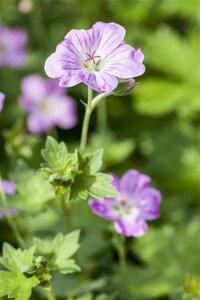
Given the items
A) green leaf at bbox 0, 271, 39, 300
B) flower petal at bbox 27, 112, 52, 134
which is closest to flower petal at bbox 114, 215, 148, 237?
green leaf at bbox 0, 271, 39, 300

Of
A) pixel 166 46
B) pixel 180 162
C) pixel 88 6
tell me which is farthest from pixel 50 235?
pixel 88 6

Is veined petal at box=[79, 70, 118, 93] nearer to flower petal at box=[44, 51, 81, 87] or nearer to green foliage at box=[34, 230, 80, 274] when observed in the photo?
flower petal at box=[44, 51, 81, 87]

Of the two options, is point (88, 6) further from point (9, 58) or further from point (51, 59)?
point (51, 59)

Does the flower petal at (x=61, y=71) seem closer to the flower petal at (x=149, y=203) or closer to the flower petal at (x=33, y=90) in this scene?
the flower petal at (x=149, y=203)

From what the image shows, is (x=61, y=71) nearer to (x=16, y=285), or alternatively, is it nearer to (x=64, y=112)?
(x=16, y=285)

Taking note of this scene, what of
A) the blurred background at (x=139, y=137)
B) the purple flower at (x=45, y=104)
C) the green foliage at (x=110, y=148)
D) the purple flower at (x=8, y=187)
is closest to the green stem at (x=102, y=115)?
the blurred background at (x=139, y=137)

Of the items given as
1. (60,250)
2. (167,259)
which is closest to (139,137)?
(167,259)
